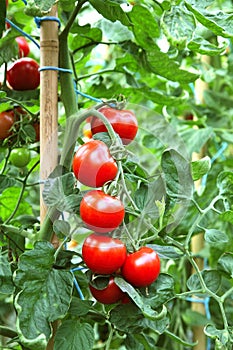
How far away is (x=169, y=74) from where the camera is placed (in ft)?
2.88

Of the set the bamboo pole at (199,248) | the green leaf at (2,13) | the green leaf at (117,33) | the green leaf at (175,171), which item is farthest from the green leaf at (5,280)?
the bamboo pole at (199,248)

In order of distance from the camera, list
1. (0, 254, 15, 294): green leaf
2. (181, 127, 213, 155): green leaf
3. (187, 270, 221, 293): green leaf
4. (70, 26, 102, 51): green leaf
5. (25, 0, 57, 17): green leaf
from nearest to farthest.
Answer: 1. (25, 0, 57, 17): green leaf
2. (0, 254, 15, 294): green leaf
3. (187, 270, 221, 293): green leaf
4. (70, 26, 102, 51): green leaf
5. (181, 127, 213, 155): green leaf

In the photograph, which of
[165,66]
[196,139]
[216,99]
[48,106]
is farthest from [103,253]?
[216,99]

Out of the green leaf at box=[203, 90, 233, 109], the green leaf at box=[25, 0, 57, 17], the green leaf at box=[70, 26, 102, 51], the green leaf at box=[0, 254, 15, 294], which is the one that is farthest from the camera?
the green leaf at box=[203, 90, 233, 109]

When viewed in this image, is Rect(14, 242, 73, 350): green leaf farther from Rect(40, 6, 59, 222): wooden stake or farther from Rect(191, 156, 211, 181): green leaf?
Rect(191, 156, 211, 181): green leaf

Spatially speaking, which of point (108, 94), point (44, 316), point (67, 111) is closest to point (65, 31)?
point (67, 111)

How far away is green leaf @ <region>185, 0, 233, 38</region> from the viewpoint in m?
0.65

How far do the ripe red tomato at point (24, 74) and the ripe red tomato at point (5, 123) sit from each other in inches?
1.9

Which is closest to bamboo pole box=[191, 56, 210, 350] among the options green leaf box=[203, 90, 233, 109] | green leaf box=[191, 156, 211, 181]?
green leaf box=[203, 90, 233, 109]

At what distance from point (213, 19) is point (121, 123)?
6.4 inches

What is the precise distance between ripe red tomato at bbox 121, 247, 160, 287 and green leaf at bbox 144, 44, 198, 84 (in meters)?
0.32

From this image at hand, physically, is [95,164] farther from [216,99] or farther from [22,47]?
[216,99]

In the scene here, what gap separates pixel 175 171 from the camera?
2.34ft

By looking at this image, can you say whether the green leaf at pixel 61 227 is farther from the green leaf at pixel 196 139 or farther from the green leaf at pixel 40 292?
the green leaf at pixel 196 139
